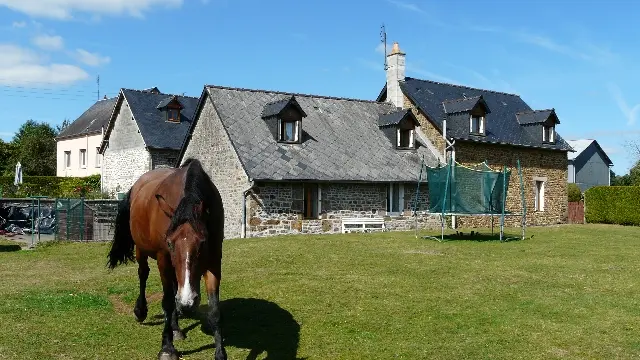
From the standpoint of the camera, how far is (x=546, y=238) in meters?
24.6

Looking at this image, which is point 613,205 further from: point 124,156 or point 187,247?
point 187,247

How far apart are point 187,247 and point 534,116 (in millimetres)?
34024

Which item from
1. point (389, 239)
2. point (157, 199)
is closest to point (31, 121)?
point (389, 239)

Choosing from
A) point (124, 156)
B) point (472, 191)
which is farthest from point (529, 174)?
point (124, 156)

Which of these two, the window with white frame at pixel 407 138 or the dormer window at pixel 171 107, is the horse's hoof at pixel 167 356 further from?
the dormer window at pixel 171 107

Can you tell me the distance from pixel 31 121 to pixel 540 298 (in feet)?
Result: 284

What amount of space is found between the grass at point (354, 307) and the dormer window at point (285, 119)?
11.2 m

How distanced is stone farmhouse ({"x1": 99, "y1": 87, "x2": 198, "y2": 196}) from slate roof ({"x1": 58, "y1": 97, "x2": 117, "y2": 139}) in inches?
328

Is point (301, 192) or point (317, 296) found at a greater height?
point (301, 192)

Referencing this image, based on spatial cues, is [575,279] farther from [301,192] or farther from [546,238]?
[301,192]

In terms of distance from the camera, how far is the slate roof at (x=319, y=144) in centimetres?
2695

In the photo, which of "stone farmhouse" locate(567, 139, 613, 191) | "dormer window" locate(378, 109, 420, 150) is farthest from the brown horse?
"stone farmhouse" locate(567, 139, 613, 191)

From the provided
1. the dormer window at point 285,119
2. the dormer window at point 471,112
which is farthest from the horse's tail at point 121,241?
the dormer window at point 471,112

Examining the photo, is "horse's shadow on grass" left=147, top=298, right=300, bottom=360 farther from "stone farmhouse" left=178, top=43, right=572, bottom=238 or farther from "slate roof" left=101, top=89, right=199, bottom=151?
"slate roof" left=101, top=89, right=199, bottom=151
